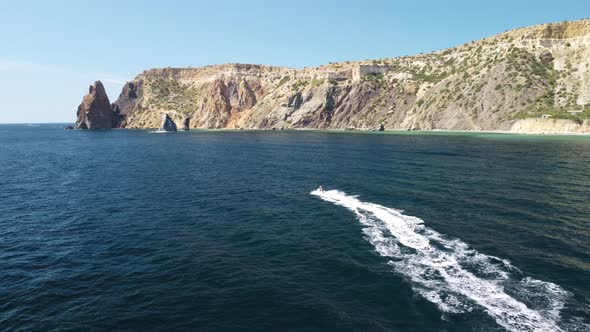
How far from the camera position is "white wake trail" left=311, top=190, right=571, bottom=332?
2294 cm

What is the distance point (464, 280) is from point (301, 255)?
1397 cm

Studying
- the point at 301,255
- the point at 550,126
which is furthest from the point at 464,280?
the point at 550,126

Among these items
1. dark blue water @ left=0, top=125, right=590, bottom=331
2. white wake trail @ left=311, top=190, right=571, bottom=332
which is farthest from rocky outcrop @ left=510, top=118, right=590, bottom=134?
white wake trail @ left=311, top=190, right=571, bottom=332

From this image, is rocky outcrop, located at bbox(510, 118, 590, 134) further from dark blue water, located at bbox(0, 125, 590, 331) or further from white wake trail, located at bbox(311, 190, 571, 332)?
white wake trail, located at bbox(311, 190, 571, 332)

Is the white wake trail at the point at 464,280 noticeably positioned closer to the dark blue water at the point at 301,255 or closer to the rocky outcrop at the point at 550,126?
the dark blue water at the point at 301,255

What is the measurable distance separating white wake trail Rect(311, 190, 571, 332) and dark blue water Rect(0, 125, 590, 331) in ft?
0.46

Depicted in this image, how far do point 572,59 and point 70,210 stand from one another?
234520 mm

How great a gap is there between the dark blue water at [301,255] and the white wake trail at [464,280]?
14cm

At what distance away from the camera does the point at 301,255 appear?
33594 mm

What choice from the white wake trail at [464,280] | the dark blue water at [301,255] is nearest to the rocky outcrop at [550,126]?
the dark blue water at [301,255]

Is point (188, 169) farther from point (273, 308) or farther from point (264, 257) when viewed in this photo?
point (273, 308)

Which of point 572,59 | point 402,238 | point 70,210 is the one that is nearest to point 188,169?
point 70,210

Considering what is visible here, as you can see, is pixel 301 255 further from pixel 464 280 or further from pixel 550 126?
pixel 550 126

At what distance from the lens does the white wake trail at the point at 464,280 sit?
2294 cm
